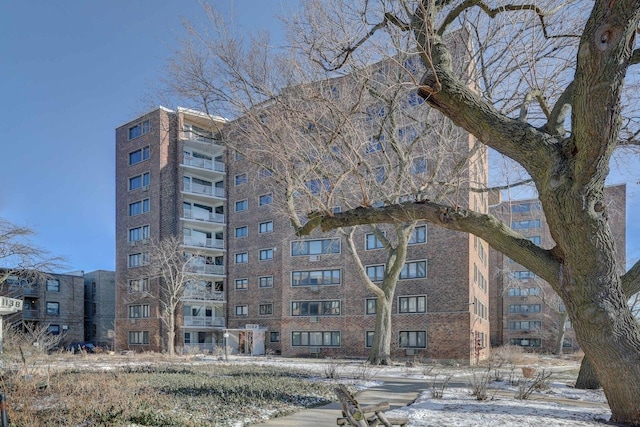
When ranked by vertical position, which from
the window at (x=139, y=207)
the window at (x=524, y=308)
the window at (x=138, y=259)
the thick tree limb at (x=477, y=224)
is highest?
the window at (x=139, y=207)

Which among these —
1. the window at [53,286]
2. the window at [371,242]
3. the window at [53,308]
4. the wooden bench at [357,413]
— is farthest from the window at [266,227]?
the wooden bench at [357,413]

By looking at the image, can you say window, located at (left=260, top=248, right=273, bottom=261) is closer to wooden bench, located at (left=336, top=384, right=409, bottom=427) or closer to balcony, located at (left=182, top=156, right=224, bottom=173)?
balcony, located at (left=182, top=156, right=224, bottom=173)

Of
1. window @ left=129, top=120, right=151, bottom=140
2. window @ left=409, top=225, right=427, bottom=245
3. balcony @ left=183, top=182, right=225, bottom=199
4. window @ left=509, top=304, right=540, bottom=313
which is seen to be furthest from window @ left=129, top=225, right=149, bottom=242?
window @ left=509, top=304, right=540, bottom=313

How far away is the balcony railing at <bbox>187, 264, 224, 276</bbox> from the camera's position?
40.8 m

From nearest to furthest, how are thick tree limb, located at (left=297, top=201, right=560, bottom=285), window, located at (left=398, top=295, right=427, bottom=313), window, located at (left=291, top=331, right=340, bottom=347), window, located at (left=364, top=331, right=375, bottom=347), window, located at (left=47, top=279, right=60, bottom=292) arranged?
thick tree limb, located at (left=297, top=201, right=560, bottom=285)
window, located at (left=398, top=295, right=427, bottom=313)
window, located at (left=364, top=331, right=375, bottom=347)
window, located at (left=291, top=331, right=340, bottom=347)
window, located at (left=47, top=279, right=60, bottom=292)

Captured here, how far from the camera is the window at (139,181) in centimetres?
4272

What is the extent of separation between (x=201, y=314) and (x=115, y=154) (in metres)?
17.1

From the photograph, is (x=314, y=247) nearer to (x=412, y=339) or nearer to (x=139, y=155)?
(x=412, y=339)

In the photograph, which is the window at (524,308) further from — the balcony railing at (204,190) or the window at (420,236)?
the balcony railing at (204,190)

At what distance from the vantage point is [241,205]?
4244 centimetres

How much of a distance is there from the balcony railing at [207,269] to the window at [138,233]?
16.4 feet

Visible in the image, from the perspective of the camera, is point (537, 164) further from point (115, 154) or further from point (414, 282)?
point (115, 154)

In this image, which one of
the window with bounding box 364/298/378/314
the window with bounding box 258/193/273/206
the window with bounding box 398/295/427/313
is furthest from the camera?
the window with bounding box 258/193/273/206

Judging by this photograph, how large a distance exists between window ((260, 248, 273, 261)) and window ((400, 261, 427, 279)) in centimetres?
1229
